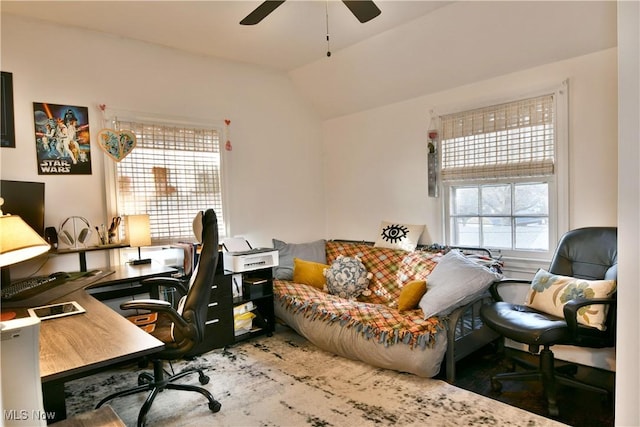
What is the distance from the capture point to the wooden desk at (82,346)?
1294mm

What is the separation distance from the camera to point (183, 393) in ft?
8.32

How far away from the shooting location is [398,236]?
3936 mm

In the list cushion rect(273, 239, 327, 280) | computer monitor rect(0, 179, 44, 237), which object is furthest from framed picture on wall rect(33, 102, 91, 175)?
cushion rect(273, 239, 327, 280)

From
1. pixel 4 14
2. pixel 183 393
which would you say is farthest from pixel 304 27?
pixel 183 393

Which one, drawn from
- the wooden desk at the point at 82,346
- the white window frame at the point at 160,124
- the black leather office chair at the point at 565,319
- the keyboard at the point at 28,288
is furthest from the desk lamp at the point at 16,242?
the black leather office chair at the point at 565,319

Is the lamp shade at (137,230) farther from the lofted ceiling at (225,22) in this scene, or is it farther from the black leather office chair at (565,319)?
the black leather office chair at (565,319)

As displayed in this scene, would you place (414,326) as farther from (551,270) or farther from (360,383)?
(551,270)

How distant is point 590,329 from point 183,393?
2561mm

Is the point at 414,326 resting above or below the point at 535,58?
below

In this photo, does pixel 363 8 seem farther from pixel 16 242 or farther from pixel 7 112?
pixel 7 112

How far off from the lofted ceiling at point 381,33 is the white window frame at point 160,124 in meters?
0.68

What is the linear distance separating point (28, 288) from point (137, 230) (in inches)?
40.0

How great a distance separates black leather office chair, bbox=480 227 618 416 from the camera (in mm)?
2230

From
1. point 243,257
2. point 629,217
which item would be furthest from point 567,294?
point 243,257
